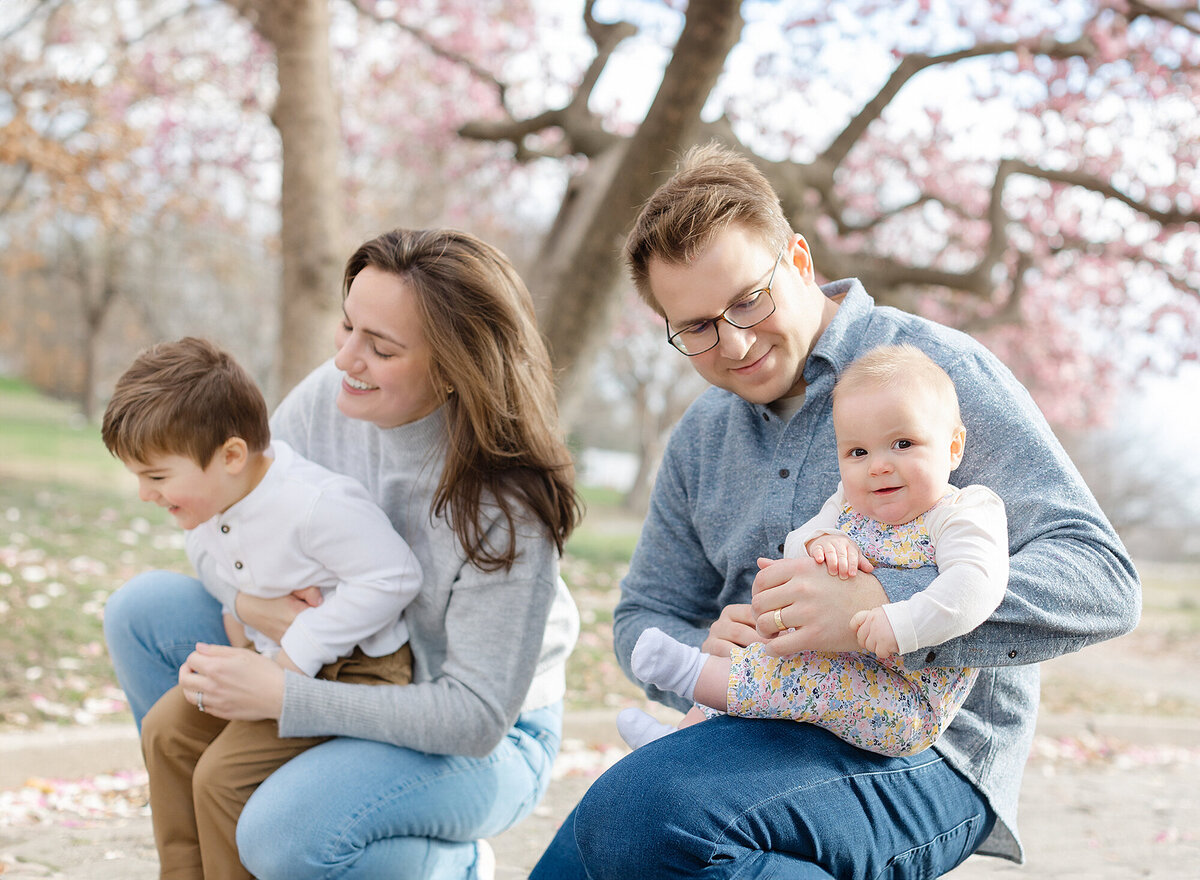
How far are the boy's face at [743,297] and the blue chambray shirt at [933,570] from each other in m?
0.06

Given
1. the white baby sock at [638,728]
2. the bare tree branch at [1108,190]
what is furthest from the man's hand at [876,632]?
the bare tree branch at [1108,190]

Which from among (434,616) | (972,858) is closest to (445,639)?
(434,616)

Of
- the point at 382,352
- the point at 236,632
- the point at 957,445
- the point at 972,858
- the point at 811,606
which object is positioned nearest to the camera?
the point at 811,606

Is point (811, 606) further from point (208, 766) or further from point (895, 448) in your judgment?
point (208, 766)

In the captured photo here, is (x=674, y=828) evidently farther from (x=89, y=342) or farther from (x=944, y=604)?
(x=89, y=342)

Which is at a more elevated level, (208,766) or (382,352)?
(382,352)

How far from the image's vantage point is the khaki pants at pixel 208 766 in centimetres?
191

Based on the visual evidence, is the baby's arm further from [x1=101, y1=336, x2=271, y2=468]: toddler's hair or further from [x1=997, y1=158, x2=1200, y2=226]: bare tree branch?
[x1=997, y1=158, x2=1200, y2=226]: bare tree branch

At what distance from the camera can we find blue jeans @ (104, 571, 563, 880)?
182 centimetres

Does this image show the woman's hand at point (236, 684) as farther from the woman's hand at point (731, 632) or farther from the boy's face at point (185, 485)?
the woman's hand at point (731, 632)

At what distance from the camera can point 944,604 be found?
144 cm

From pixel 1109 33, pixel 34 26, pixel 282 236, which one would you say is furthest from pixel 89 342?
pixel 1109 33

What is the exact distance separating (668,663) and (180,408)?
106 centimetres

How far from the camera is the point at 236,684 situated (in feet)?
6.26
